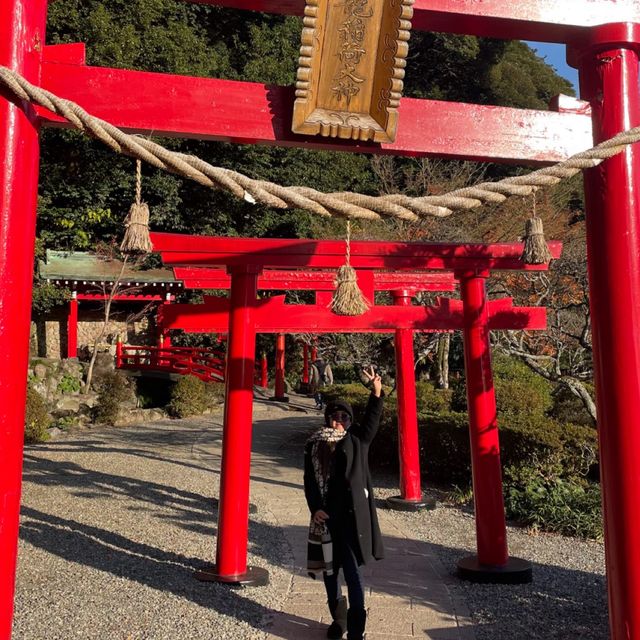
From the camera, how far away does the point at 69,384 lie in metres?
15.7

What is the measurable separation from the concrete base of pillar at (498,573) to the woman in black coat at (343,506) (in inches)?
61.2

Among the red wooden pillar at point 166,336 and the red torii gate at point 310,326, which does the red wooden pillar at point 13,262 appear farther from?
the red wooden pillar at point 166,336

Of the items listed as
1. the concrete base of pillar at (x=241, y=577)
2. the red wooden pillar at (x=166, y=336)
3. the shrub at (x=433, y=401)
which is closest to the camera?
the concrete base of pillar at (x=241, y=577)

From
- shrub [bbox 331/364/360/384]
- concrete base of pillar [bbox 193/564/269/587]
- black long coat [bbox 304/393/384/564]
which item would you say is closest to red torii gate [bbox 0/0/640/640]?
black long coat [bbox 304/393/384/564]

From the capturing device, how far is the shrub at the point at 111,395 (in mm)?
15055

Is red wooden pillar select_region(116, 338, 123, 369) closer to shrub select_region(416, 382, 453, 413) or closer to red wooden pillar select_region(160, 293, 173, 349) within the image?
red wooden pillar select_region(160, 293, 173, 349)

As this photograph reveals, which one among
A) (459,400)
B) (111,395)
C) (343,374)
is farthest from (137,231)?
(343,374)

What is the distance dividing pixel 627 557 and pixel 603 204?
53.2 inches

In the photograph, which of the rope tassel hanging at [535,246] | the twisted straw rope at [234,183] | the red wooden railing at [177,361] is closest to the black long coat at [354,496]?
the rope tassel hanging at [535,246]

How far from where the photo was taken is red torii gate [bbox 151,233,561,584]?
5.02m

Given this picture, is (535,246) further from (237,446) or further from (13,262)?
(237,446)

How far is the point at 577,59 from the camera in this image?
2912 millimetres

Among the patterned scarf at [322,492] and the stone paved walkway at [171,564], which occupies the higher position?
the patterned scarf at [322,492]

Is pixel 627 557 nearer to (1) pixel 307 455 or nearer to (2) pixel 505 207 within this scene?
(1) pixel 307 455
